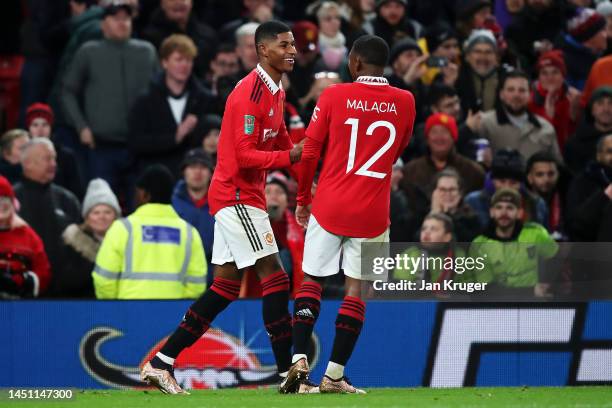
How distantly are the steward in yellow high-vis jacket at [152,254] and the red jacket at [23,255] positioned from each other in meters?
0.71

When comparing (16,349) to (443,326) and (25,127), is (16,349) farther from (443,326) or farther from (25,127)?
(25,127)

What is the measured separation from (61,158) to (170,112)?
4.35 feet

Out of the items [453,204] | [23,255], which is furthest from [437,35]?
[23,255]

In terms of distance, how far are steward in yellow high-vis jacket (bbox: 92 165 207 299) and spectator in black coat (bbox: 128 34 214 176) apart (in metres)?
3.07

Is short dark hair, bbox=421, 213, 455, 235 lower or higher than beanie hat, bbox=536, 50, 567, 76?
lower

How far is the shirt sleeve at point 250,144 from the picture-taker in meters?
9.73

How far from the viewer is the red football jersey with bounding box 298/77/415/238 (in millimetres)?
9609

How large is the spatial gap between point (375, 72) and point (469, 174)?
17.3 ft

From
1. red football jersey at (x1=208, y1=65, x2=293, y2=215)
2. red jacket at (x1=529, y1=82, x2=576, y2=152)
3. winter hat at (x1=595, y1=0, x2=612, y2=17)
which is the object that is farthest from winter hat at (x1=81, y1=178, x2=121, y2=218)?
winter hat at (x1=595, y1=0, x2=612, y2=17)

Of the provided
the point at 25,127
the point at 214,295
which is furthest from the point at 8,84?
the point at 214,295

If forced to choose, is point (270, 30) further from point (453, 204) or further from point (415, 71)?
point (415, 71)

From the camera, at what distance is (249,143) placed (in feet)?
32.1

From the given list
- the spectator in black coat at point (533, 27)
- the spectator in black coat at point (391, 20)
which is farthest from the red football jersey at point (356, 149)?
the spectator in black coat at point (533, 27)

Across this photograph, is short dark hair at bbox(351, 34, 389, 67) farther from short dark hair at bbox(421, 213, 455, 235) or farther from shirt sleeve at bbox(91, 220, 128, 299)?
short dark hair at bbox(421, 213, 455, 235)
